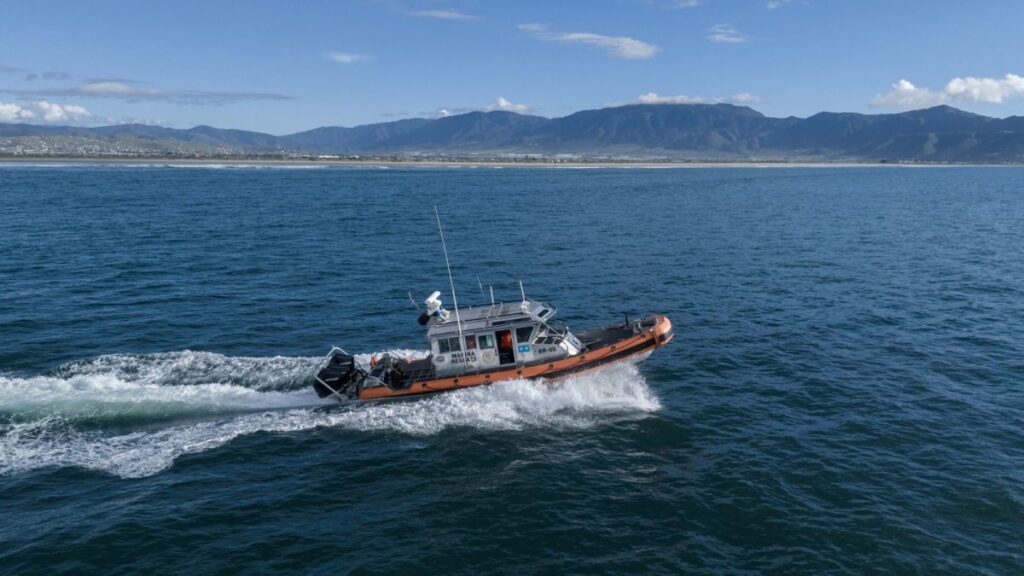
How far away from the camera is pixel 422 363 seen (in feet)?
91.5

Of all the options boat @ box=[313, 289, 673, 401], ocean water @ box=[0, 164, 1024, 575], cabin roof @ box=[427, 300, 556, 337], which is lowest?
ocean water @ box=[0, 164, 1024, 575]

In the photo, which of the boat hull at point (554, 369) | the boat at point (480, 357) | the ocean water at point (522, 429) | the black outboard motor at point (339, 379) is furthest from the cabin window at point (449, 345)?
the black outboard motor at point (339, 379)

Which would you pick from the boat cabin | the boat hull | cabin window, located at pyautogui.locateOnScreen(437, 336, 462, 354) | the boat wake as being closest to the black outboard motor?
the boat hull

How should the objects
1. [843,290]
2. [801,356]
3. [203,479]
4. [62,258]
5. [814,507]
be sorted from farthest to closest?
1. [62,258]
2. [843,290]
3. [801,356]
4. [203,479]
5. [814,507]

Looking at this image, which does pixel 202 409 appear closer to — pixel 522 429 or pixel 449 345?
pixel 449 345

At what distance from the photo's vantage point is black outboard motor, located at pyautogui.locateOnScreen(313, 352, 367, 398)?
25.8 m

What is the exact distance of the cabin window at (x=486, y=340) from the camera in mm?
26609

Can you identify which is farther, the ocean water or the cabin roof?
the cabin roof

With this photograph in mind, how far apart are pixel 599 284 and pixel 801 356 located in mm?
16867

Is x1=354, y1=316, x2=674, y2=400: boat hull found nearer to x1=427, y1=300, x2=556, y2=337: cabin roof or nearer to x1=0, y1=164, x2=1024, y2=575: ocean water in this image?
x1=0, y1=164, x2=1024, y2=575: ocean water

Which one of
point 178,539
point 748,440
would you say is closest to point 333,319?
point 178,539

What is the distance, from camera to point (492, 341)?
26.7 meters

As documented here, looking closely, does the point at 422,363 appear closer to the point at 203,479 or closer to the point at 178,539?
the point at 203,479

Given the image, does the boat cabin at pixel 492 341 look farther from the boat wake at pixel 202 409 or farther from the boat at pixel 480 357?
the boat wake at pixel 202 409
